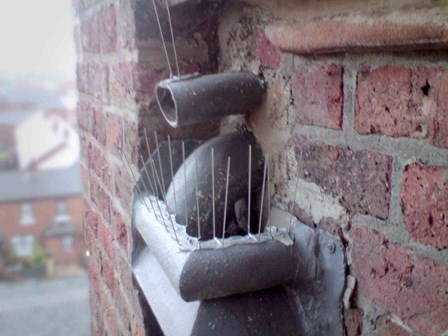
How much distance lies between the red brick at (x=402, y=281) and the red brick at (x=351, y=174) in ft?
0.11

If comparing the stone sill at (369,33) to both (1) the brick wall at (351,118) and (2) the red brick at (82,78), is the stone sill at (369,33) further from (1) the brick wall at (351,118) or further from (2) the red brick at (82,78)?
(2) the red brick at (82,78)

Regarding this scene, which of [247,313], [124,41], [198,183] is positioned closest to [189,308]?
[247,313]

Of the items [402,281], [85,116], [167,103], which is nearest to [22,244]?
[85,116]

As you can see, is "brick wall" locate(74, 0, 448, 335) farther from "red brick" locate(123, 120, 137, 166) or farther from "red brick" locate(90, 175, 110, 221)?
"red brick" locate(90, 175, 110, 221)

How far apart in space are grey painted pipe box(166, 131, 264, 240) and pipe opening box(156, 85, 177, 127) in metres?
0.07

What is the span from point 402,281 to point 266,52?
0.40 metres

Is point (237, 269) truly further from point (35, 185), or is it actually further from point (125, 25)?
point (35, 185)

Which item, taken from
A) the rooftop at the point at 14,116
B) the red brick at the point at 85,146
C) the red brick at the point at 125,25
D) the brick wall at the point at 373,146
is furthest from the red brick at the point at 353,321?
the rooftop at the point at 14,116

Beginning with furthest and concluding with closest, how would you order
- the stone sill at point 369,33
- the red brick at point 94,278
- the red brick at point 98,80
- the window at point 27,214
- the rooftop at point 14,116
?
the rooftop at point 14,116 → the window at point 27,214 → the red brick at point 94,278 → the red brick at point 98,80 → the stone sill at point 369,33

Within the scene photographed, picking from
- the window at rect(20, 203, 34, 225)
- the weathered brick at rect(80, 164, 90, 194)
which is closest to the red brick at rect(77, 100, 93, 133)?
the weathered brick at rect(80, 164, 90, 194)

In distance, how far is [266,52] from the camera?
756 millimetres

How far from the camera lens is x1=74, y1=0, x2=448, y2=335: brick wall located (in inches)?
18.7

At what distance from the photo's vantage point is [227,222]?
2.62ft

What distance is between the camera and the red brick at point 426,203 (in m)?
0.47
